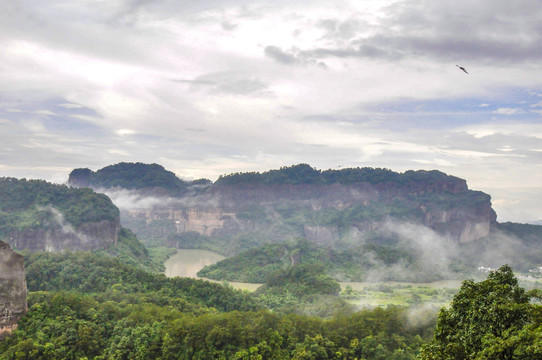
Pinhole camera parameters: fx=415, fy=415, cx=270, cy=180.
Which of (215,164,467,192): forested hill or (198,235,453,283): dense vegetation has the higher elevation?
(215,164,467,192): forested hill

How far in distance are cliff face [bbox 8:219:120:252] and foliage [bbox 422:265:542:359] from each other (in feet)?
271

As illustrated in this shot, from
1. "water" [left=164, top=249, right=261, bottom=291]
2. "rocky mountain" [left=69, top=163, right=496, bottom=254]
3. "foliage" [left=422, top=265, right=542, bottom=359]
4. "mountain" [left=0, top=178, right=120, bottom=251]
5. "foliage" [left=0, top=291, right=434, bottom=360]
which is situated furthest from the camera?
"rocky mountain" [left=69, top=163, right=496, bottom=254]

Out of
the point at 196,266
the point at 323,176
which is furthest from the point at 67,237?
the point at 323,176

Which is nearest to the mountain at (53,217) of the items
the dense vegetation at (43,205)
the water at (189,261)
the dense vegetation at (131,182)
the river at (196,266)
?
the dense vegetation at (43,205)

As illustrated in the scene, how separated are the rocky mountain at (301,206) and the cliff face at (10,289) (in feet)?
Result: 339

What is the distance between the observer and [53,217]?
90.2 meters

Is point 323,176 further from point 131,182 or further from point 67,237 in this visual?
point 67,237

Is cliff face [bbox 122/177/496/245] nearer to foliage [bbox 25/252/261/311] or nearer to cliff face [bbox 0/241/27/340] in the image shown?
foliage [bbox 25/252/261/311]

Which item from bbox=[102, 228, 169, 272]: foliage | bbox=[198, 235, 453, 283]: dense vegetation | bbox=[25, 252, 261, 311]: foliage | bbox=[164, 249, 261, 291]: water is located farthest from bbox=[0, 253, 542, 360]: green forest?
bbox=[198, 235, 453, 283]: dense vegetation

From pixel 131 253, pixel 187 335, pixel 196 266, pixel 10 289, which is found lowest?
pixel 196 266

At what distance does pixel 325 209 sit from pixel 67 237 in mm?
108108

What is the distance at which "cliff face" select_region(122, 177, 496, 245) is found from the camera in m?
138

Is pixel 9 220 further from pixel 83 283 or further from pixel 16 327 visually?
pixel 16 327

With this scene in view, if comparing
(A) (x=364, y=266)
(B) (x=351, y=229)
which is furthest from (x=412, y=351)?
(B) (x=351, y=229)
